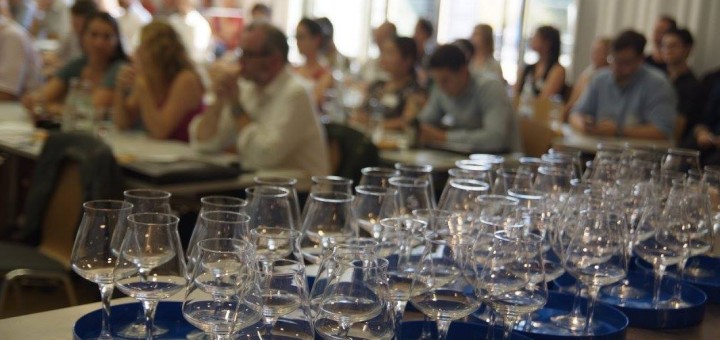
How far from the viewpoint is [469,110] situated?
6.01m

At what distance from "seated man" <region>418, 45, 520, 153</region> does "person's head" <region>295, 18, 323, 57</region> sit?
6.62ft

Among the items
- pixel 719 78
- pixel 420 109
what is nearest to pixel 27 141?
pixel 420 109

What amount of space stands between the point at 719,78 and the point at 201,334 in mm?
7443

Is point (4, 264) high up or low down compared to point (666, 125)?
down

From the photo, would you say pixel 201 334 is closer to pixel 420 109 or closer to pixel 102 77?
pixel 102 77

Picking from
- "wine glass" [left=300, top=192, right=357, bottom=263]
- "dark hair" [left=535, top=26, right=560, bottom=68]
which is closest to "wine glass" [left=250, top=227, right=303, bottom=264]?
"wine glass" [left=300, top=192, right=357, bottom=263]

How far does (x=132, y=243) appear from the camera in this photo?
63.9 inches

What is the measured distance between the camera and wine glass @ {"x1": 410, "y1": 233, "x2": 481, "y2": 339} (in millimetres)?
1655

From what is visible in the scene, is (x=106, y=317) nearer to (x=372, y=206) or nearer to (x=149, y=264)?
(x=149, y=264)

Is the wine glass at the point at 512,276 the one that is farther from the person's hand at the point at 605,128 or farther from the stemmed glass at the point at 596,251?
the person's hand at the point at 605,128

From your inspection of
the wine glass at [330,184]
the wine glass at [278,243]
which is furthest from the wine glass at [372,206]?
the wine glass at [278,243]

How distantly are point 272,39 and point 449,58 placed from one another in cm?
148

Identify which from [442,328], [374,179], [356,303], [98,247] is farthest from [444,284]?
[374,179]

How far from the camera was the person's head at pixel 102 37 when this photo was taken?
5566 millimetres
